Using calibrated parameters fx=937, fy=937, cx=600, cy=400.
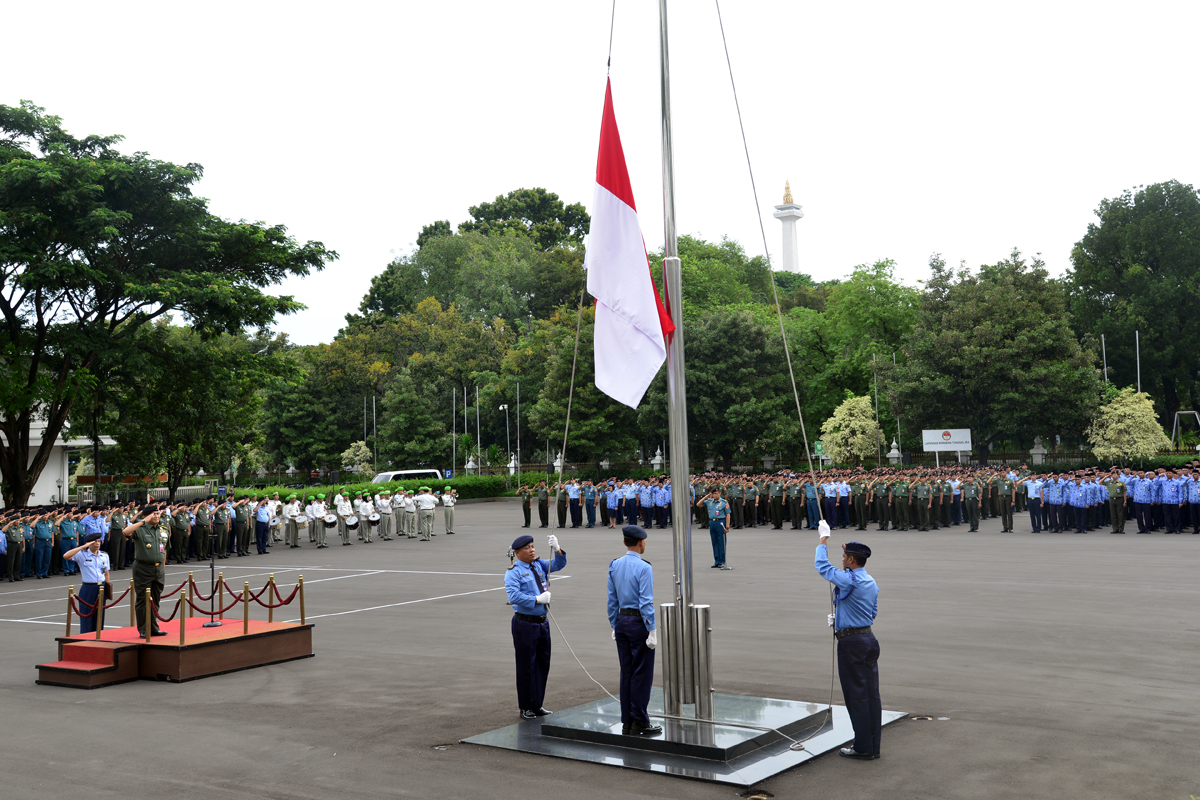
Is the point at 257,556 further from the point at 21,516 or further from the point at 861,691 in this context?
the point at 861,691

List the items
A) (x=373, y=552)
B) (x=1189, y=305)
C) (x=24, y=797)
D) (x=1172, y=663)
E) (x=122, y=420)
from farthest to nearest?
(x=1189, y=305)
(x=122, y=420)
(x=373, y=552)
(x=1172, y=663)
(x=24, y=797)

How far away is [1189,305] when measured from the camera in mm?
55125

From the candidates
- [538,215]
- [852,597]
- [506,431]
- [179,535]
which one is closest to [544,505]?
[179,535]

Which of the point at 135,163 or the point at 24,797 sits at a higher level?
the point at 135,163

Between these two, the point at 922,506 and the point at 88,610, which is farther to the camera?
the point at 922,506

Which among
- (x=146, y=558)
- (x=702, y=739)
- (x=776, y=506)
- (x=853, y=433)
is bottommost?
(x=702, y=739)

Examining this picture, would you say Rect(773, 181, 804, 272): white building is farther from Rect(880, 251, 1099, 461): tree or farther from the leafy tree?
Rect(880, 251, 1099, 461): tree

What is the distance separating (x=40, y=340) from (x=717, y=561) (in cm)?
2387

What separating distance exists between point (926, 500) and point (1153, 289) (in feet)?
115

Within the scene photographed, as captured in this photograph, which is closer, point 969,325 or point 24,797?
point 24,797

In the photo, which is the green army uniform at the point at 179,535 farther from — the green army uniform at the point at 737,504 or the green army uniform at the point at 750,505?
the green army uniform at the point at 750,505

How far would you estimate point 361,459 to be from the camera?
2618 inches

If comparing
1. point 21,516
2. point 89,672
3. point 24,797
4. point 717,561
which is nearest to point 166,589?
point 21,516

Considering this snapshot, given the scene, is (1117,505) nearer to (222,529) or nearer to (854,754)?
(854,754)
